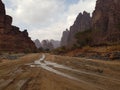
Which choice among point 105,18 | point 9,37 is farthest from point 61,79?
point 9,37

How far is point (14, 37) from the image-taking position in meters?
142

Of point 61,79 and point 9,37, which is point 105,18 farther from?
point 61,79

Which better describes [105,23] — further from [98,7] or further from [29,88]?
[29,88]

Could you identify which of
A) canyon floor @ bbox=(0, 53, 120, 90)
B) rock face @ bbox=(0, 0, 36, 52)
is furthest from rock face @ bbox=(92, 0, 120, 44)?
canyon floor @ bbox=(0, 53, 120, 90)

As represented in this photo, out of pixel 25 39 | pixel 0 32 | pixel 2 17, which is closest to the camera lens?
pixel 0 32

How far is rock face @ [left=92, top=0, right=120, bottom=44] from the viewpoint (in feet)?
384

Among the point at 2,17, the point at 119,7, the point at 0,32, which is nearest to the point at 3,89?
the point at 119,7

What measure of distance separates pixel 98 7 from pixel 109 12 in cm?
1904

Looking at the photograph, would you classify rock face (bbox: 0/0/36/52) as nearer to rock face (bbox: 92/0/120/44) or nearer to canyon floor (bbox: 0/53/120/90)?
rock face (bbox: 92/0/120/44)

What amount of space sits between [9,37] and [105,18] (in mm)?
53927

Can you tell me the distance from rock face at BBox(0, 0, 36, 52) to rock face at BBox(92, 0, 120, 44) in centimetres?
4270

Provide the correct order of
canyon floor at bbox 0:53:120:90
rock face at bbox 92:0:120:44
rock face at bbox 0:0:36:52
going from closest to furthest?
canyon floor at bbox 0:53:120:90 < rock face at bbox 92:0:120:44 < rock face at bbox 0:0:36:52

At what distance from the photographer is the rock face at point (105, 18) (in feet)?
384

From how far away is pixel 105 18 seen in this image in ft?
440
